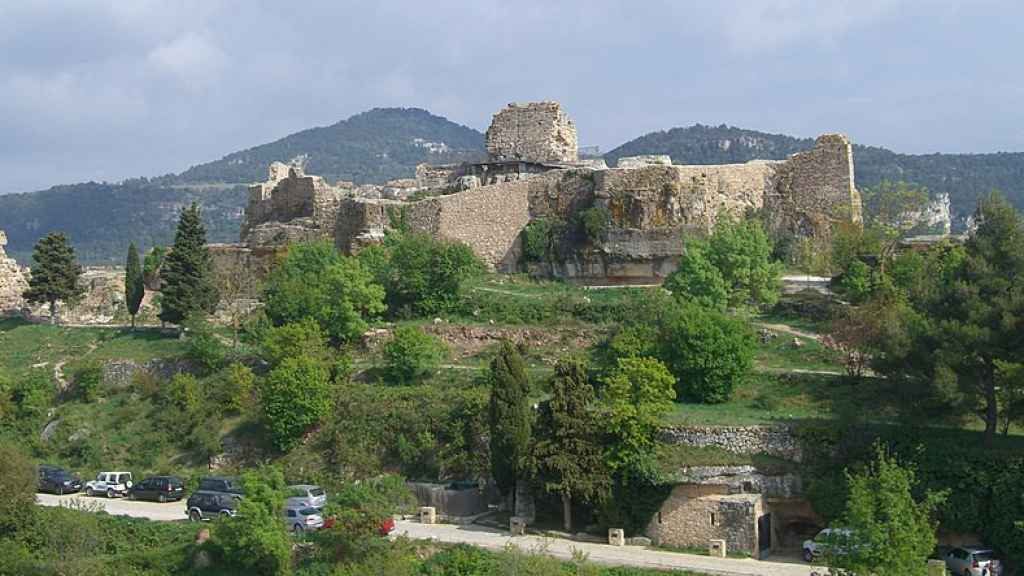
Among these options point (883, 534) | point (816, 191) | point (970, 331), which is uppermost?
point (816, 191)

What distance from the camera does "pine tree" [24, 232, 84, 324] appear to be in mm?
40750

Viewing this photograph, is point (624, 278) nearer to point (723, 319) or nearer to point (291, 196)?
point (723, 319)

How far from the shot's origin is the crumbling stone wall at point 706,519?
25141 mm

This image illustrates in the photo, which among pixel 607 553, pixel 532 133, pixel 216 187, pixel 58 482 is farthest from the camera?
pixel 216 187

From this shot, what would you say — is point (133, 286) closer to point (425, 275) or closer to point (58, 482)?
point (425, 275)

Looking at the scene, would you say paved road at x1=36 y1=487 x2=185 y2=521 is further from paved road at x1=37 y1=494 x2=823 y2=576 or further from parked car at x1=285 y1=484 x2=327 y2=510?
parked car at x1=285 y1=484 x2=327 y2=510

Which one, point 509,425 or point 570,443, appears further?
point 509,425

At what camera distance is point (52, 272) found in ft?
134

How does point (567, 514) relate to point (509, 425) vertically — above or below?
below

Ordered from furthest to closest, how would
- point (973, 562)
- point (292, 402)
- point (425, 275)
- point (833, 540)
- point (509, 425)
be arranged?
1. point (425, 275)
2. point (292, 402)
3. point (509, 425)
4. point (973, 562)
5. point (833, 540)

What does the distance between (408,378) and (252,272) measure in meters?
10.7

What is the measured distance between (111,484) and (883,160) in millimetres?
67689

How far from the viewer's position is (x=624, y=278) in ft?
130

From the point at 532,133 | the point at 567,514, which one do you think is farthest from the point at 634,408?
the point at 532,133
